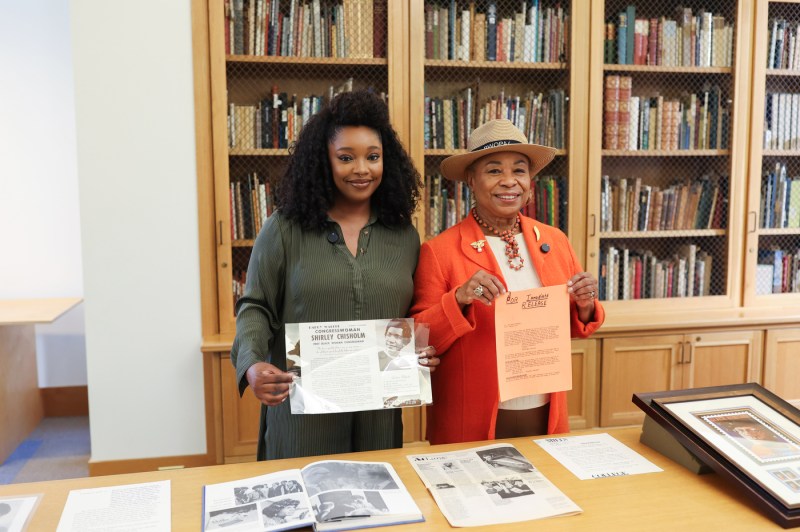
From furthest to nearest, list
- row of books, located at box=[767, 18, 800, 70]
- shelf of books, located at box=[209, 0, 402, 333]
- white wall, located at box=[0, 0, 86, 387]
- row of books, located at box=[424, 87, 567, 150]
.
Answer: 1. white wall, located at box=[0, 0, 86, 387]
2. row of books, located at box=[767, 18, 800, 70]
3. row of books, located at box=[424, 87, 567, 150]
4. shelf of books, located at box=[209, 0, 402, 333]

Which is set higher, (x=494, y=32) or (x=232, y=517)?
(x=494, y=32)

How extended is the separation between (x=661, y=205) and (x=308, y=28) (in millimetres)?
2152

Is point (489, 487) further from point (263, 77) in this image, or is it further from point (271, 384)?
point (263, 77)

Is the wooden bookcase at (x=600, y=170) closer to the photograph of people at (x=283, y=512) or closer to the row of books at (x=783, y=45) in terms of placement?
the row of books at (x=783, y=45)

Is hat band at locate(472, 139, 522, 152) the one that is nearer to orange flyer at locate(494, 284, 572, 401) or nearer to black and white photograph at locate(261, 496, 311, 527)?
orange flyer at locate(494, 284, 572, 401)

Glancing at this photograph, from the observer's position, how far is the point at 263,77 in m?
3.10

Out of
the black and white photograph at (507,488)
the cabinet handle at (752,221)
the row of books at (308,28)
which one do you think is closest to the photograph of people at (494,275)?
the black and white photograph at (507,488)

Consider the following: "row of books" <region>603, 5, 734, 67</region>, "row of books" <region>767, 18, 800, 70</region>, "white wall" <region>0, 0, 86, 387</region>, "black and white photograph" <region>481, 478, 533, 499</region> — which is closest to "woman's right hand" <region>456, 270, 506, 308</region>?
"black and white photograph" <region>481, 478, 533, 499</region>

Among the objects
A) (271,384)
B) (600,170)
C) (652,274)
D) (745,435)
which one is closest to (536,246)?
(745,435)

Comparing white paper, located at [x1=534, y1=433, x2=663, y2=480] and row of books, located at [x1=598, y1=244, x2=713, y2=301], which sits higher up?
row of books, located at [x1=598, y1=244, x2=713, y2=301]

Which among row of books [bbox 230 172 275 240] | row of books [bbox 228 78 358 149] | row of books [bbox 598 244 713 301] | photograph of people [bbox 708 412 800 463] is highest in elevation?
row of books [bbox 228 78 358 149]

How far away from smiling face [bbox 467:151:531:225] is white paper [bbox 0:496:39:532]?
1.31 m

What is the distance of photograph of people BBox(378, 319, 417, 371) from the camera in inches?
59.5

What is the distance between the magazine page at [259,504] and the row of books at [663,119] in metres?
2.68
